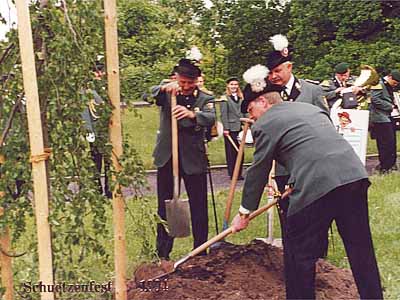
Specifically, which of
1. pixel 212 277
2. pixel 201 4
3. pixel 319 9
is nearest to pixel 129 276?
pixel 212 277

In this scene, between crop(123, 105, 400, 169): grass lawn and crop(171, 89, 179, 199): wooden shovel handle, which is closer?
crop(171, 89, 179, 199): wooden shovel handle

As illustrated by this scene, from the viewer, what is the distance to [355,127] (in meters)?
7.96

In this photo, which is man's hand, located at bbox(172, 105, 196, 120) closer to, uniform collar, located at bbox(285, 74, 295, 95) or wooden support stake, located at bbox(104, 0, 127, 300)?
uniform collar, located at bbox(285, 74, 295, 95)

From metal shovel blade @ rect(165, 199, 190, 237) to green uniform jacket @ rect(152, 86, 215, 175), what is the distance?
13.9 inches

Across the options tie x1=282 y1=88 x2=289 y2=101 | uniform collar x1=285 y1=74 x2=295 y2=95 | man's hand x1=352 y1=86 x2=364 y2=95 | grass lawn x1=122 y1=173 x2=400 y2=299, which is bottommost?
grass lawn x1=122 y1=173 x2=400 y2=299

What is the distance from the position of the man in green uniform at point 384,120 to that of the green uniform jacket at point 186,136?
6.87 m

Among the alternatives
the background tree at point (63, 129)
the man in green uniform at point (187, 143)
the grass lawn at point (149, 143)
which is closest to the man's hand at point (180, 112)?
the man in green uniform at point (187, 143)

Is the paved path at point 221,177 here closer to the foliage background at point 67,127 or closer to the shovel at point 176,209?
the shovel at point 176,209

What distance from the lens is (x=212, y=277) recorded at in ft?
20.7

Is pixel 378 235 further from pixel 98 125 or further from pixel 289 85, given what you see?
pixel 98 125

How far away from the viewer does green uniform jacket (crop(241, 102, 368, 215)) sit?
16.7ft

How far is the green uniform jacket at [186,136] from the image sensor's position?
271 inches

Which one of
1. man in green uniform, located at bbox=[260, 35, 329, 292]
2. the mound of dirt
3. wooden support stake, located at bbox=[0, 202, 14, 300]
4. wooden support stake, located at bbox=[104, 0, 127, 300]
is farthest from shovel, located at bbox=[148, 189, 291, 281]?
wooden support stake, located at bbox=[0, 202, 14, 300]

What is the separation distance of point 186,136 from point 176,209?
27.7 inches
